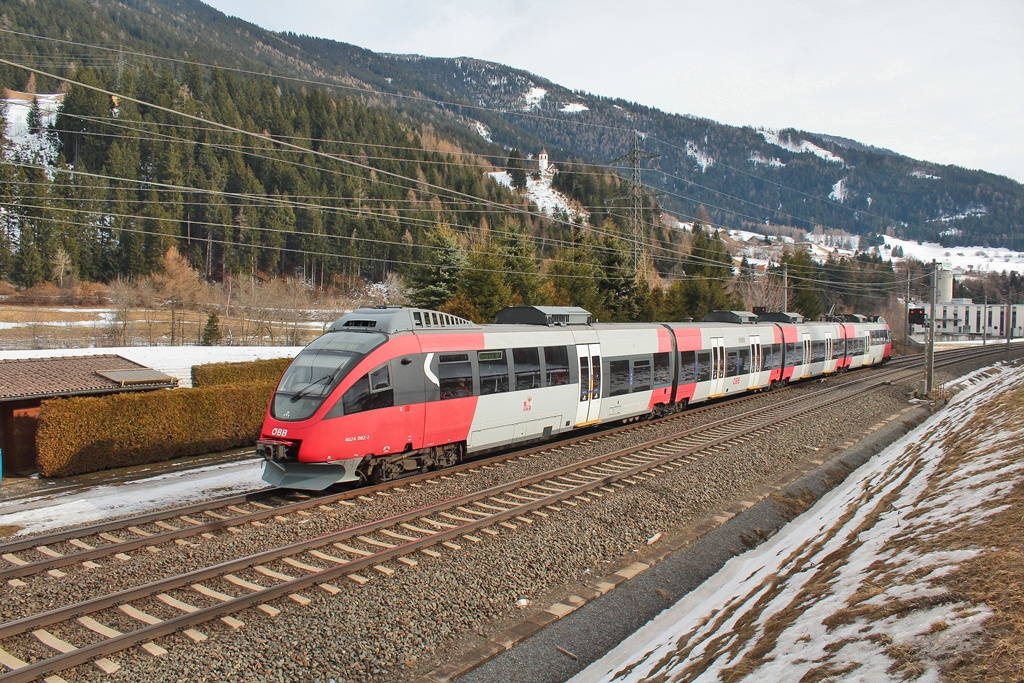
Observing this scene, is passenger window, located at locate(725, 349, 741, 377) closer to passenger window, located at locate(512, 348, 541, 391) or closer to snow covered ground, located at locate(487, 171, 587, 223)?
passenger window, located at locate(512, 348, 541, 391)

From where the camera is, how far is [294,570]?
8625mm

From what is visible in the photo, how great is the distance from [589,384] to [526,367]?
3.05 m

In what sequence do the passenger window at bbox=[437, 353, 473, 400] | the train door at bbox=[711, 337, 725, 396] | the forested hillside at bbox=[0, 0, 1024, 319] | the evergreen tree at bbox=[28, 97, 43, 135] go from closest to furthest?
the passenger window at bbox=[437, 353, 473, 400]
the train door at bbox=[711, 337, 725, 396]
the forested hillside at bbox=[0, 0, 1024, 319]
the evergreen tree at bbox=[28, 97, 43, 135]

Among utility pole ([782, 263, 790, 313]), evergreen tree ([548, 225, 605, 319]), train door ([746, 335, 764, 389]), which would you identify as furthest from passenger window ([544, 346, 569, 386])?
utility pole ([782, 263, 790, 313])

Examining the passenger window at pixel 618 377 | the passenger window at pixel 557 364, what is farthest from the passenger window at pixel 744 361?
the passenger window at pixel 557 364

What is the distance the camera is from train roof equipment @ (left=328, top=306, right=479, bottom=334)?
13.4 m

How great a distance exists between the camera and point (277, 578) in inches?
328

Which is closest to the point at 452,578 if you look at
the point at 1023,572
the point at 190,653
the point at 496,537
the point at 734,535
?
the point at 496,537

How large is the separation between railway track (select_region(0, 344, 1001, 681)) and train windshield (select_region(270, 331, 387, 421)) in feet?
6.27

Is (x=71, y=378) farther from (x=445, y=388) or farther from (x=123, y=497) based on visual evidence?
(x=445, y=388)

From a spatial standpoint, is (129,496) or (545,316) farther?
(545,316)

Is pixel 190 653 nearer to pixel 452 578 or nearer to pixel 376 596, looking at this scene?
pixel 376 596

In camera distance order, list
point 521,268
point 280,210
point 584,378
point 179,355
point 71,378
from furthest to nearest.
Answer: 1. point 280,210
2. point 521,268
3. point 179,355
4. point 71,378
5. point 584,378

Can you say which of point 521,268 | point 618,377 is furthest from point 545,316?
point 521,268
